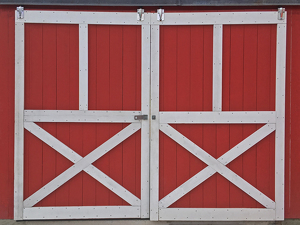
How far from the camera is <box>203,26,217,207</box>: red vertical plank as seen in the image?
12.8ft

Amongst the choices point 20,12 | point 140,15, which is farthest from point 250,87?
point 20,12

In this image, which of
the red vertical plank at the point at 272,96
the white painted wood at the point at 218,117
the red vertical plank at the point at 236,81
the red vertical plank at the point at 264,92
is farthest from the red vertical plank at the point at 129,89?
the red vertical plank at the point at 272,96

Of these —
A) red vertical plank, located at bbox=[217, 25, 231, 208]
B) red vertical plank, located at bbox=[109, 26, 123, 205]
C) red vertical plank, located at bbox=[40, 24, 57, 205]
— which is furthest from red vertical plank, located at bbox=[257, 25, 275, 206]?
red vertical plank, located at bbox=[40, 24, 57, 205]

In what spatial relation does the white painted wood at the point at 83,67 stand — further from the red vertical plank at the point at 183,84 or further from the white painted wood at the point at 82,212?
the white painted wood at the point at 82,212

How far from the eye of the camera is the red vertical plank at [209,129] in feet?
12.8

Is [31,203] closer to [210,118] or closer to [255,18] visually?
[210,118]

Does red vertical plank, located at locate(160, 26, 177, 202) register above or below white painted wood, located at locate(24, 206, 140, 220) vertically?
above

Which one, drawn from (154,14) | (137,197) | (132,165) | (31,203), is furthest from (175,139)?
(31,203)

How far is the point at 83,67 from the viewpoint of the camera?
3898 mm

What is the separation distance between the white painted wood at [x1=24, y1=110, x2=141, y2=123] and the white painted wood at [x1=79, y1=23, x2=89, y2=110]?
11 centimetres

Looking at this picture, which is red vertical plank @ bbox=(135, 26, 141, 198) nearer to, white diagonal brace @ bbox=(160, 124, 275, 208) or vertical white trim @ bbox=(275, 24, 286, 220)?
white diagonal brace @ bbox=(160, 124, 275, 208)

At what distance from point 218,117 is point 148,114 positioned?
876mm

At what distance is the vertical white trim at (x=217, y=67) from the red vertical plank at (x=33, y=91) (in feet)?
7.10
